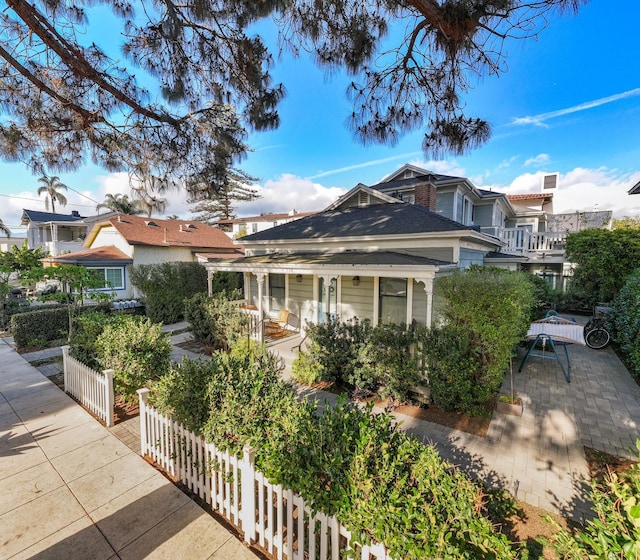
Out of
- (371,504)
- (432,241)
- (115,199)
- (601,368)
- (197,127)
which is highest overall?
(115,199)

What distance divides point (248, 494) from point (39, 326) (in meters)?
10.9

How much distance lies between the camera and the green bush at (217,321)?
26.9 feet

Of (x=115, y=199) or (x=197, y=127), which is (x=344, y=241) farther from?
(x=115, y=199)

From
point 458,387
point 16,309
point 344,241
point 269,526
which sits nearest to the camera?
point 269,526

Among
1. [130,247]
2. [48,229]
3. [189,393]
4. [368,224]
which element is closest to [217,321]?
[189,393]

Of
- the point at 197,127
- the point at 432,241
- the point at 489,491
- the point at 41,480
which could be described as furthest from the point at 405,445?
the point at 432,241

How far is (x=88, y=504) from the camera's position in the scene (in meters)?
3.04

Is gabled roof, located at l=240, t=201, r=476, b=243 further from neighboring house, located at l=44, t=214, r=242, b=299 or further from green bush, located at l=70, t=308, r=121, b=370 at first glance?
green bush, located at l=70, t=308, r=121, b=370

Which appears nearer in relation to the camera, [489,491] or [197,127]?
[489,491]

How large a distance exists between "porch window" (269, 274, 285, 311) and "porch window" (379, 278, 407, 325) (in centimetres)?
435

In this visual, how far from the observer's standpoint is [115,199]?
3928cm

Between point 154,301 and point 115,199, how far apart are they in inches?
1391

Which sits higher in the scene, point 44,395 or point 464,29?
point 464,29

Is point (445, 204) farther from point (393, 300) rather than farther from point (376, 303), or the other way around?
point (376, 303)
